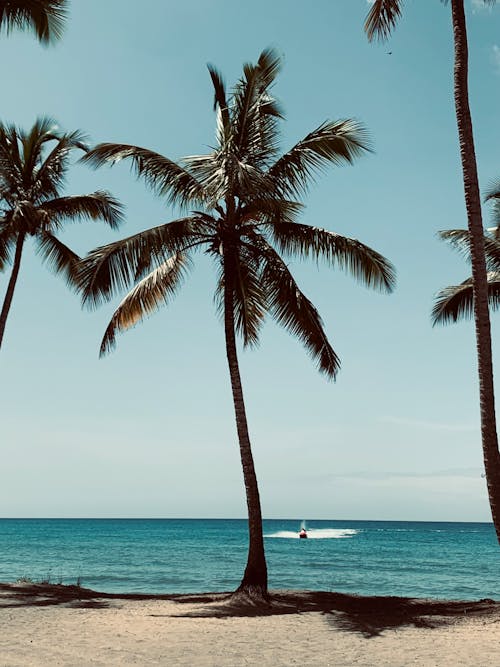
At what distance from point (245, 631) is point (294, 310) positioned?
25.0 ft

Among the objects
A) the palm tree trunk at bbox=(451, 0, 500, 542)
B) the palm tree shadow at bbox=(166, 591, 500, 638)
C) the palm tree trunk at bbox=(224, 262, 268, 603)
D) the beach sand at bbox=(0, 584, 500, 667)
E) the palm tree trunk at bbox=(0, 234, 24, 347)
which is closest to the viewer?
the beach sand at bbox=(0, 584, 500, 667)

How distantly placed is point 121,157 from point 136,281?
285 centimetres

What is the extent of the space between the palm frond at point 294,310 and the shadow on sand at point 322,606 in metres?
5.30

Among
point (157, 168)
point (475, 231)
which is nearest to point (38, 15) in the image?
point (157, 168)

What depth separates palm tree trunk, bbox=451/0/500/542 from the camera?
40.2 feet

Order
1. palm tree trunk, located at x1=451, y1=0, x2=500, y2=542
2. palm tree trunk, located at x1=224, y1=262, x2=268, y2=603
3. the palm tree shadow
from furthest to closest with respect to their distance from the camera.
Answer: palm tree trunk, located at x1=224, y1=262, x2=268, y2=603 < palm tree trunk, located at x1=451, y1=0, x2=500, y2=542 < the palm tree shadow

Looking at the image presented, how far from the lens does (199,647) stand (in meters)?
9.76

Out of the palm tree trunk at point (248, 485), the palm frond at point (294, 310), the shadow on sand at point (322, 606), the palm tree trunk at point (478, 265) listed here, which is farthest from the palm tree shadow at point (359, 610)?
the palm frond at point (294, 310)

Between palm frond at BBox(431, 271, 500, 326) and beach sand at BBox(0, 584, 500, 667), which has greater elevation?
palm frond at BBox(431, 271, 500, 326)

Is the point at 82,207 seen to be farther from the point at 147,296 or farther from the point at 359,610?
the point at 359,610

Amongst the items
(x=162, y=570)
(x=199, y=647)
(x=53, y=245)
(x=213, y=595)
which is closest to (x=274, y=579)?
(x=162, y=570)

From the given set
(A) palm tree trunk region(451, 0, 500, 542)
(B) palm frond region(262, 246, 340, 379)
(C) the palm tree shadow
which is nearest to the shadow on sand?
(C) the palm tree shadow

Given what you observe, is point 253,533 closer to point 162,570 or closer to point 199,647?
point 199,647

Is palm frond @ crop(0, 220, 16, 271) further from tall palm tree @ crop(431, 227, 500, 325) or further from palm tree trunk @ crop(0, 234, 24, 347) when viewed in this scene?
tall palm tree @ crop(431, 227, 500, 325)
